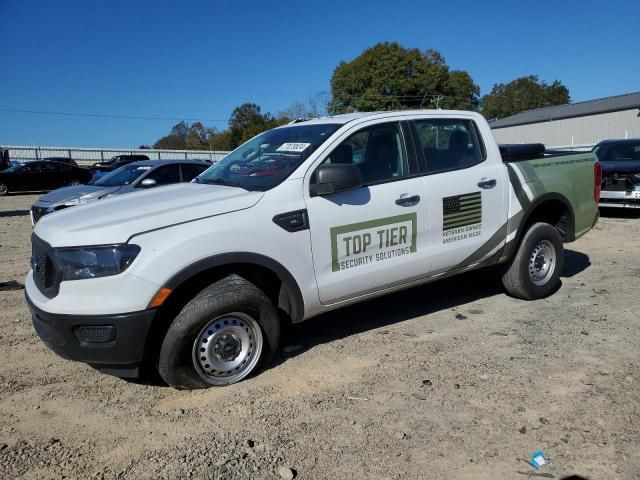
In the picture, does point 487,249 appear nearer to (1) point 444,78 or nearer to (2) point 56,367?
(2) point 56,367

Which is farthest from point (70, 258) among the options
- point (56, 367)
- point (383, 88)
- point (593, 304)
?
point (383, 88)

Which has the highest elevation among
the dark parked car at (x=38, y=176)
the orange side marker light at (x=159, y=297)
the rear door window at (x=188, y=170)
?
the dark parked car at (x=38, y=176)

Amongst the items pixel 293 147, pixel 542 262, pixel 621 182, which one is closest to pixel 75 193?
pixel 293 147

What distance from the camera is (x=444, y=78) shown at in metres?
62.4

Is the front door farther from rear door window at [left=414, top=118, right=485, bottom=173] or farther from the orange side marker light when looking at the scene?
the orange side marker light

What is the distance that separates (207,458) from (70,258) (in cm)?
144

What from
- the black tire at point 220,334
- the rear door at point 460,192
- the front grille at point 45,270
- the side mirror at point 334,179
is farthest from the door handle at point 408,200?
the front grille at point 45,270

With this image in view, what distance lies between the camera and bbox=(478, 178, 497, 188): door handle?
15.4ft

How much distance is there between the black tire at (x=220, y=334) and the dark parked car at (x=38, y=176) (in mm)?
21582

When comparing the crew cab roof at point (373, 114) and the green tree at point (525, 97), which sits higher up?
the green tree at point (525, 97)

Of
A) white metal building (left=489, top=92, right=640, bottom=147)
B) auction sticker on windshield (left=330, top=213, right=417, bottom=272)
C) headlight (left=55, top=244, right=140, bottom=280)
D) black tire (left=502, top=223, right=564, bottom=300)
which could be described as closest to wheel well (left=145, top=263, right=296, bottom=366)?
headlight (left=55, top=244, right=140, bottom=280)

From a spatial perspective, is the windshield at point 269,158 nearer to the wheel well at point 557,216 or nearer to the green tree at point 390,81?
the wheel well at point 557,216

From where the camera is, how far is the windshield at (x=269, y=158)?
3.89 metres

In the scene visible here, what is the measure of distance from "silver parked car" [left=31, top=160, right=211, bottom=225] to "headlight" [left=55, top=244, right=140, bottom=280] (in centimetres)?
593
